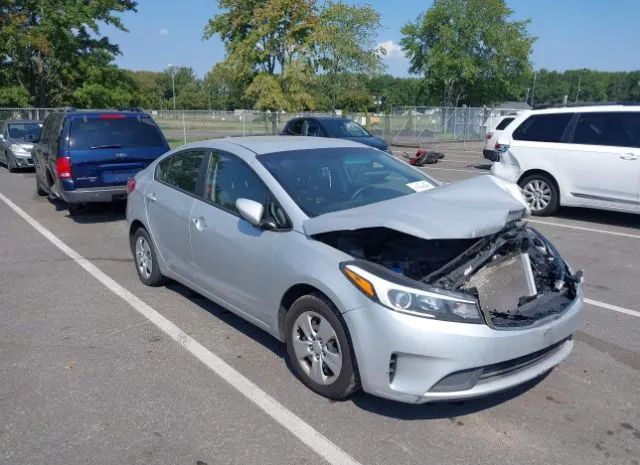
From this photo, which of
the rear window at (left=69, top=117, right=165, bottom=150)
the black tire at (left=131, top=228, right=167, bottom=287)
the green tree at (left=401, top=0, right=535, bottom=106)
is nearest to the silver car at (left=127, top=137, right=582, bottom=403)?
the black tire at (left=131, top=228, right=167, bottom=287)

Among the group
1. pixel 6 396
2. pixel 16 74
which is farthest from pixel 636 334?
pixel 16 74

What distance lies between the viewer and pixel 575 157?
880 centimetres

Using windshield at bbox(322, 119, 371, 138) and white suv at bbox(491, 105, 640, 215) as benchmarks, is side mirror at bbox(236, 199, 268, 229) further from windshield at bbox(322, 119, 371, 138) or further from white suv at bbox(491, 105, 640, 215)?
windshield at bbox(322, 119, 371, 138)

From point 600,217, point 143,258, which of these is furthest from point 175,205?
point 600,217

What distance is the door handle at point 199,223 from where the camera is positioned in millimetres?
4488

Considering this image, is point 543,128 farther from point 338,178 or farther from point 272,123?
point 272,123

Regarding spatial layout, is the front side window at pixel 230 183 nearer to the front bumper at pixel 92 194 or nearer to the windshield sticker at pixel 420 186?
the windshield sticker at pixel 420 186

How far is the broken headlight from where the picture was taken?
119 inches

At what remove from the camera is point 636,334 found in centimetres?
455

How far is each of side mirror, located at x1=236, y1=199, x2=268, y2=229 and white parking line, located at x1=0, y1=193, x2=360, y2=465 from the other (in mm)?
1064

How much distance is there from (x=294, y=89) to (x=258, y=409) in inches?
1140

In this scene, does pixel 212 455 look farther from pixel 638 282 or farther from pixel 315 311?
pixel 638 282

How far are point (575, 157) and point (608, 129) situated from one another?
0.62 meters

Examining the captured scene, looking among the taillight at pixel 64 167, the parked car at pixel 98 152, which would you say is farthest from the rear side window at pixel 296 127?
the taillight at pixel 64 167
